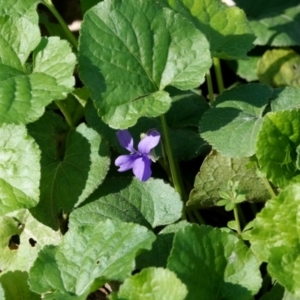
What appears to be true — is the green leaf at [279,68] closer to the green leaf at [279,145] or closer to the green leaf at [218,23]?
the green leaf at [218,23]

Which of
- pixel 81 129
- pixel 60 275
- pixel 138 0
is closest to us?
pixel 60 275

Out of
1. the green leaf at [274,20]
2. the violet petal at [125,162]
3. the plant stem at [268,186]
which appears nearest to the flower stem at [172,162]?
the violet petal at [125,162]

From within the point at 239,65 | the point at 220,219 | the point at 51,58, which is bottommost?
the point at 220,219


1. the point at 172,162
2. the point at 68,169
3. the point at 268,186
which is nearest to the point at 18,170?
the point at 68,169

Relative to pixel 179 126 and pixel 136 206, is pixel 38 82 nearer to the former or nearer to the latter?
pixel 136 206

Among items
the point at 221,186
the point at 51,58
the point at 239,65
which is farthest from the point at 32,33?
the point at 239,65

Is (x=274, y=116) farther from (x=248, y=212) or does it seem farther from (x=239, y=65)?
(x=239, y=65)
